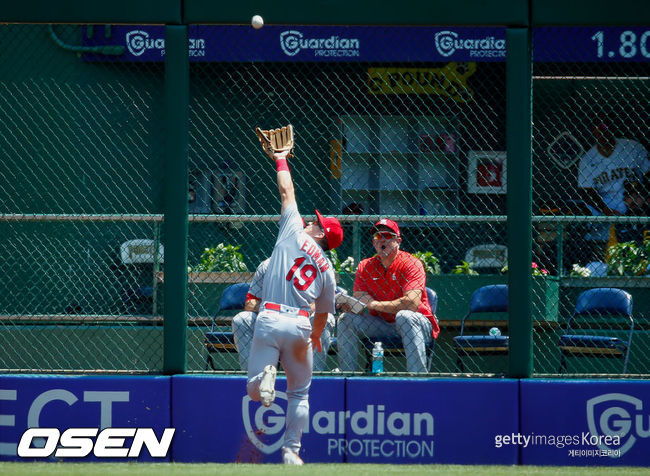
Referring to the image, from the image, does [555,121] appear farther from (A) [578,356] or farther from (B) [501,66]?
(A) [578,356]

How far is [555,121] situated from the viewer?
11.2 m

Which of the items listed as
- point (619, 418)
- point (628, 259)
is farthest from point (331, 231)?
point (628, 259)

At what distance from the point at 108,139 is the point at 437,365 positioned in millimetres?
5214

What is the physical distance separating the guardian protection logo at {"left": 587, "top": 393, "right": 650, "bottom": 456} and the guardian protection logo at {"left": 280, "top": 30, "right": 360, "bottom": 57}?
5971 millimetres

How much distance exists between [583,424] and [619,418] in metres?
0.23

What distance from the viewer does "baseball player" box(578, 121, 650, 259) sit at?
10.5 metres

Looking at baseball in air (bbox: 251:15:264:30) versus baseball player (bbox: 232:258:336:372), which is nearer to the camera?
baseball in air (bbox: 251:15:264:30)

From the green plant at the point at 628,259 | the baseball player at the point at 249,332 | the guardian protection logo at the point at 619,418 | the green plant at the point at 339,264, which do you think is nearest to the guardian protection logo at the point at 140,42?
the green plant at the point at 339,264

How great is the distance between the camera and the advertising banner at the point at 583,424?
224 inches

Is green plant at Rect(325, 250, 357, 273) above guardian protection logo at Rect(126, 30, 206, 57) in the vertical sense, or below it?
below

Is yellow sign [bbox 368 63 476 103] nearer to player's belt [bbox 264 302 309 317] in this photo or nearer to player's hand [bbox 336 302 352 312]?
player's hand [bbox 336 302 352 312]

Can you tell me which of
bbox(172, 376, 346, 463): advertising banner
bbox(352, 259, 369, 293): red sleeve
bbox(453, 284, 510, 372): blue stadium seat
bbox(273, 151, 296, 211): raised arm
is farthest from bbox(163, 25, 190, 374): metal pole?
bbox(453, 284, 510, 372): blue stadium seat


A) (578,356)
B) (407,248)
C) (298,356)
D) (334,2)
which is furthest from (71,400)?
(407,248)

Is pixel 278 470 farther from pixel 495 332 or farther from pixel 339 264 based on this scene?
pixel 339 264
